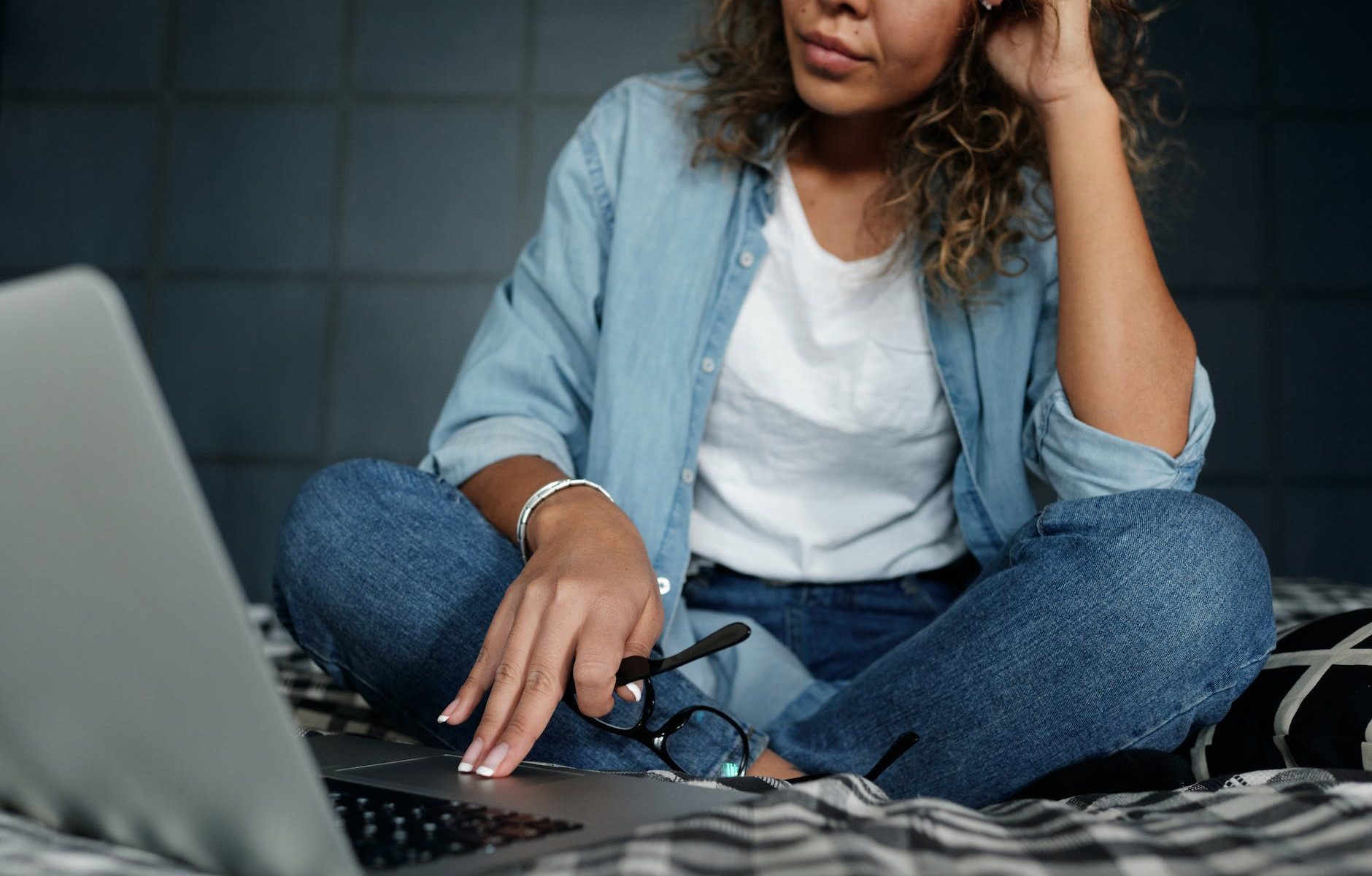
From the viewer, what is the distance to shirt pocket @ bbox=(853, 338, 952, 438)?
1.21 m

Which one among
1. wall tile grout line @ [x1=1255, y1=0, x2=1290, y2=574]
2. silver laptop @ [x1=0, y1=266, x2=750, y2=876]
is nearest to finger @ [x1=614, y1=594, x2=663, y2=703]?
silver laptop @ [x1=0, y1=266, x2=750, y2=876]

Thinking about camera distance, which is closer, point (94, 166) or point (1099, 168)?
point (1099, 168)

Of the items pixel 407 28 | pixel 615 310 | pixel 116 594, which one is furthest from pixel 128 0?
pixel 116 594

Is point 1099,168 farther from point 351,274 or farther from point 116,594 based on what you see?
point 351,274

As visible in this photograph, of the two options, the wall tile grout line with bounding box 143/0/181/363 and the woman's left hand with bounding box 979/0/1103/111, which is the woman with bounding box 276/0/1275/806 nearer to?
the woman's left hand with bounding box 979/0/1103/111

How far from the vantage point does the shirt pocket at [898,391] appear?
3.96 ft

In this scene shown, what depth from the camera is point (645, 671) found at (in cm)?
74

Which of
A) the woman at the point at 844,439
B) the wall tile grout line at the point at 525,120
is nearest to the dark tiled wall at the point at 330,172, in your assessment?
the wall tile grout line at the point at 525,120

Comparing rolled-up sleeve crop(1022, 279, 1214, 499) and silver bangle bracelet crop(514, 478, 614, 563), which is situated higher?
rolled-up sleeve crop(1022, 279, 1214, 499)

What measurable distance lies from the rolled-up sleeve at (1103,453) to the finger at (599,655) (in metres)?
0.51

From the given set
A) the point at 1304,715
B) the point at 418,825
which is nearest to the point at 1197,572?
the point at 1304,715

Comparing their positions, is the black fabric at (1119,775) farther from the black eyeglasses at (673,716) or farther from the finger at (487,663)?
the finger at (487,663)

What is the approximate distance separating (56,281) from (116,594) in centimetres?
11

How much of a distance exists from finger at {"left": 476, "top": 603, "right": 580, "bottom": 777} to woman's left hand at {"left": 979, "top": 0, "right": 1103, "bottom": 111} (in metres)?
0.69
